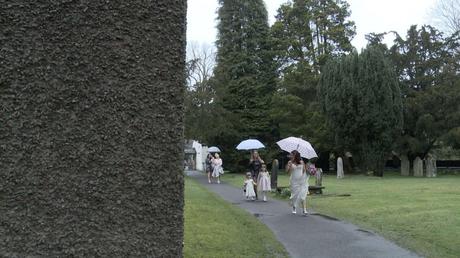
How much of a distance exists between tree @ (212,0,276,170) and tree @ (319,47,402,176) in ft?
36.6

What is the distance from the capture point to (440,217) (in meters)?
14.6

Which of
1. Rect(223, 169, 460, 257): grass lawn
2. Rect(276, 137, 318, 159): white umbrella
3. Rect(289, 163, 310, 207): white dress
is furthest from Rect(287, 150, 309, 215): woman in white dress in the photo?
Rect(276, 137, 318, 159): white umbrella

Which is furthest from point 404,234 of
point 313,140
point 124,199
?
point 313,140

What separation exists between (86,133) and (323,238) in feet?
31.6

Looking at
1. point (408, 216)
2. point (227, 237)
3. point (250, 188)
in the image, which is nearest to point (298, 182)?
point (408, 216)

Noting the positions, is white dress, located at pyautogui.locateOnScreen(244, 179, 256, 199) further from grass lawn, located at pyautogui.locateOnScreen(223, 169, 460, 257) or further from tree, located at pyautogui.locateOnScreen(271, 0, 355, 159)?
tree, located at pyautogui.locateOnScreen(271, 0, 355, 159)

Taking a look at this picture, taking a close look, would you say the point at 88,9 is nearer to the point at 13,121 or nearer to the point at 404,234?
the point at 13,121

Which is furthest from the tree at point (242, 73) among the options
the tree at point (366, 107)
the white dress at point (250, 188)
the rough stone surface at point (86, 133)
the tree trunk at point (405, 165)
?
the rough stone surface at point (86, 133)

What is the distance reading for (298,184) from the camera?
16391 millimetres

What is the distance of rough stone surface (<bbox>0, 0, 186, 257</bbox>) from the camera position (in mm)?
2184

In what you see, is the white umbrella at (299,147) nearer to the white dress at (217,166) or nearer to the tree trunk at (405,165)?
the white dress at (217,166)

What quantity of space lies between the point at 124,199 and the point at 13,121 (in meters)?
0.54

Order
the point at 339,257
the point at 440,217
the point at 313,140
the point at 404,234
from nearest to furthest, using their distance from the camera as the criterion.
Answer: the point at 339,257
the point at 404,234
the point at 440,217
the point at 313,140

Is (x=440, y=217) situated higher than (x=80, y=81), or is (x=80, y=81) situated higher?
(x=80, y=81)
